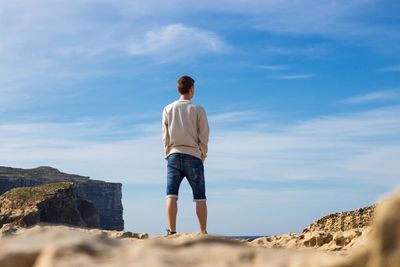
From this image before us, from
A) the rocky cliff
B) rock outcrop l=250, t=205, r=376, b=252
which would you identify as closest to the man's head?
rock outcrop l=250, t=205, r=376, b=252

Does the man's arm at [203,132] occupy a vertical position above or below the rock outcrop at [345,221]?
above

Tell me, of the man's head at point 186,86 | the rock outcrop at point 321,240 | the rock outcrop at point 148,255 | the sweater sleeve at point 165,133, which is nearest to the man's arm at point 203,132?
the man's head at point 186,86

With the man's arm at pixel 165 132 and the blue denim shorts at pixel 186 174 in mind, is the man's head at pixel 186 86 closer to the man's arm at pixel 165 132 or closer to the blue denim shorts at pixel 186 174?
the man's arm at pixel 165 132

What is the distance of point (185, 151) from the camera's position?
9.95 meters

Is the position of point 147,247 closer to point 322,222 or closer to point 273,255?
point 273,255

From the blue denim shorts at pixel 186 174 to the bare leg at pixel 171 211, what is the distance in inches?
3.8

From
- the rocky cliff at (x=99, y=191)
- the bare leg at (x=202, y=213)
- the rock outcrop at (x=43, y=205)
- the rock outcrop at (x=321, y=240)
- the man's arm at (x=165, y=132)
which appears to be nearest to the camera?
the rock outcrop at (x=321, y=240)

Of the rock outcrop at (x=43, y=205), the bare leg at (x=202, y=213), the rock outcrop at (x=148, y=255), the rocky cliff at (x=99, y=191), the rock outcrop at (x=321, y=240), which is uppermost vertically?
the rocky cliff at (x=99, y=191)

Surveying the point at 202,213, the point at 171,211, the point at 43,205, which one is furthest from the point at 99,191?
the point at 202,213

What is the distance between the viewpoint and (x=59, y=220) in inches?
3804

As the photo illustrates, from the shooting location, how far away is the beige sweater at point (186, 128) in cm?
995

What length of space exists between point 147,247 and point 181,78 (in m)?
6.72

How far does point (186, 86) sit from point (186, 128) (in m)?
0.68

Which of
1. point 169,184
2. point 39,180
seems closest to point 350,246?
point 169,184
